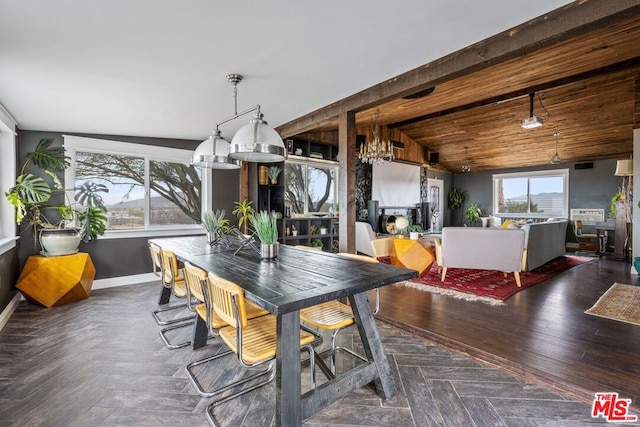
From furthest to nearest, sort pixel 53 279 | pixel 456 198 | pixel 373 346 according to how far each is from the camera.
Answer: pixel 456 198
pixel 53 279
pixel 373 346

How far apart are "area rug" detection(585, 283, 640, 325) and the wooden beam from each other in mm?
2702

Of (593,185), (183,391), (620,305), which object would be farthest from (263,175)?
(593,185)

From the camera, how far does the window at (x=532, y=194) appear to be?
8805mm

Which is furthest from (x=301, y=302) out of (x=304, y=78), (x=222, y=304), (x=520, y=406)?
(x=304, y=78)

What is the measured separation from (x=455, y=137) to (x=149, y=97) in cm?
742

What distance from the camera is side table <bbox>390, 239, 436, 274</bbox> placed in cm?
464

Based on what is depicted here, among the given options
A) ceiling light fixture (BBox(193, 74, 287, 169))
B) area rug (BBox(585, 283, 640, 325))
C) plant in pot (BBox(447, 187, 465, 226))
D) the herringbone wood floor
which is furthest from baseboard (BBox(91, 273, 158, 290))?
plant in pot (BBox(447, 187, 465, 226))

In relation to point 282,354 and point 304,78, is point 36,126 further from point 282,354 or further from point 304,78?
point 282,354

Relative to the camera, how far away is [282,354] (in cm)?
154

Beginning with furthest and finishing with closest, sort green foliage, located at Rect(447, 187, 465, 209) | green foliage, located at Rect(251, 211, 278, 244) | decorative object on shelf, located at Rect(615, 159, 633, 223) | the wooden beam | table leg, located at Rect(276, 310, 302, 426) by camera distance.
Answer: green foliage, located at Rect(447, 187, 465, 209) < decorative object on shelf, located at Rect(615, 159, 633, 223) < green foliage, located at Rect(251, 211, 278, 244) < the wooden beam < table leg, located at Rect(276, 310, 302, 426)

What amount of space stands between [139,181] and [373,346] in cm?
438

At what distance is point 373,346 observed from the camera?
1.98m

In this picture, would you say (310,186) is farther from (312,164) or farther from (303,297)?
(303,297)

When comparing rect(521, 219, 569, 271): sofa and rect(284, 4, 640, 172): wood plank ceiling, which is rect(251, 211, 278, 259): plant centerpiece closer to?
rect(284, 4, 640, 172): wood plank ceiling
